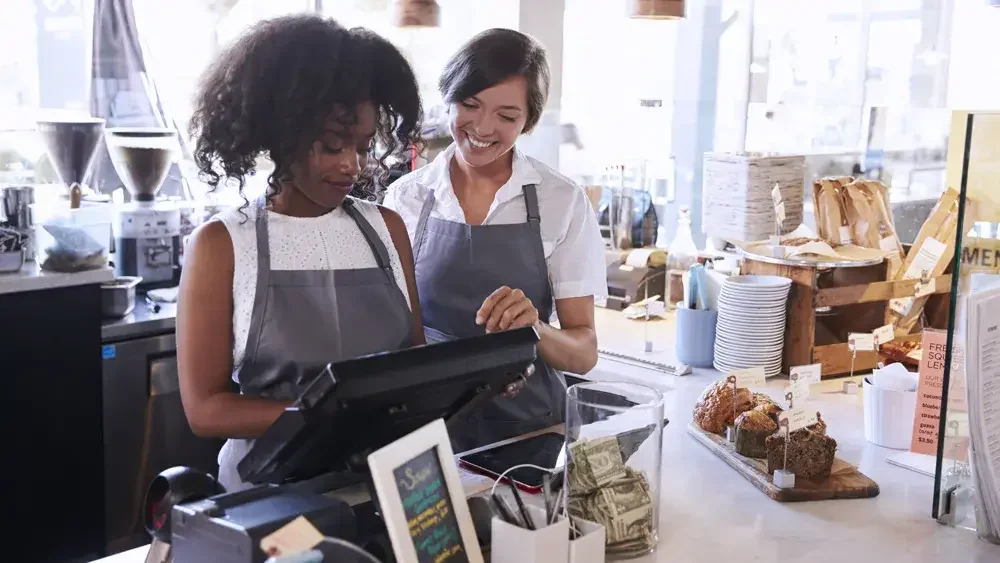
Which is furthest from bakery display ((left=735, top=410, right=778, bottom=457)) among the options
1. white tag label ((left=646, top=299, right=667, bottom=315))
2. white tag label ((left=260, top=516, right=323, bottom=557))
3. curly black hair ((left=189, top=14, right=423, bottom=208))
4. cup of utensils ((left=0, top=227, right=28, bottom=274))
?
cup of utensils ((left=0, top=227, right=28, bottom=274))

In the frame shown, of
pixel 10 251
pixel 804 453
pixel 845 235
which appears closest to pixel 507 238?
pixel 804 453

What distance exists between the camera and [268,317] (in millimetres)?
1757

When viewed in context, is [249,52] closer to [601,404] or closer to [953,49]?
[601,404]

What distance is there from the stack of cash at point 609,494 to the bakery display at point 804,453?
0.43m

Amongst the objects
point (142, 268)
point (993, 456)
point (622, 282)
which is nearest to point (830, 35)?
point (622, 282)

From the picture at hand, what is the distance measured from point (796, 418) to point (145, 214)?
2.56m

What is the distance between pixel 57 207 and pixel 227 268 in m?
2.21

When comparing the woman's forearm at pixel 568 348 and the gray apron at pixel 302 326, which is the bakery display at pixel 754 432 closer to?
the woman's forearm at pixel 568 348

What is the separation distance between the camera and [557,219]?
2301 mm

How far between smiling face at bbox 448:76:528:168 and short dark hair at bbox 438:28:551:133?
0.05 feet

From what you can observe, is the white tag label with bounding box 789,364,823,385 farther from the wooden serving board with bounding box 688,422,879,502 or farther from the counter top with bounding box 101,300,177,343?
the counter top with bounding box 101,300,177,343

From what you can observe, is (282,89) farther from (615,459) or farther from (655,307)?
(655,307)

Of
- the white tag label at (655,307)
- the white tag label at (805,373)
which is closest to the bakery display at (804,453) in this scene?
the white tag label at (805,373)

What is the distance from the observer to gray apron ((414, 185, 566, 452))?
2.27 metres
